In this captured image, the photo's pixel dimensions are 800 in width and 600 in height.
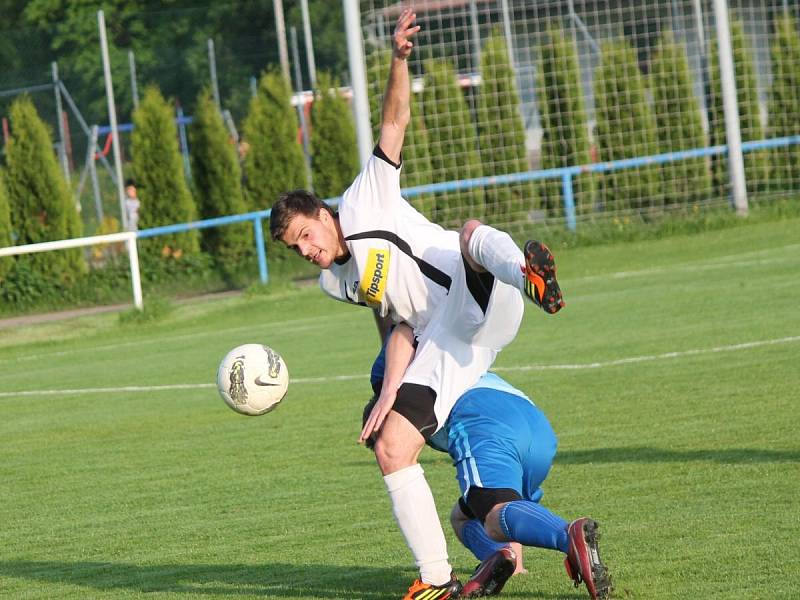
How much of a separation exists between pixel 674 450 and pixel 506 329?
2.79 metres

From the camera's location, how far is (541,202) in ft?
74.1

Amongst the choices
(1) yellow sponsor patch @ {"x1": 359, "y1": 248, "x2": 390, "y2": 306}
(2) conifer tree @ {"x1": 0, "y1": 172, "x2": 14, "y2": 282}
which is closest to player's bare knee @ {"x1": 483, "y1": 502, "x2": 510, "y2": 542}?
(1) yellow sponsor patch @ {"x1": 359, "y1": 248, "x2": 390, "y2": 306}

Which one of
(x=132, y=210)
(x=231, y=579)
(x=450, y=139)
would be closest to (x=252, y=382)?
(x=231, y=579)

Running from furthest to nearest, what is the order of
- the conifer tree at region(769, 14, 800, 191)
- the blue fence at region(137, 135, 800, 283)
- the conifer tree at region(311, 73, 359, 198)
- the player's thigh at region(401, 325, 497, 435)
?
the conifer tree at region(769, 14, 800, 191) < the conifer tree at region(311, 73, 359, 198) < the blue fence at region(137, 135, 800, 283) < the player's thigh at region(401, 325, 497, 435)

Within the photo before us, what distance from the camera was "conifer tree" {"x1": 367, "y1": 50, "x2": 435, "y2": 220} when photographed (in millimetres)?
21141

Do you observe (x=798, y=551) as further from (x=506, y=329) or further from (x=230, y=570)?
(x=230, y=570)

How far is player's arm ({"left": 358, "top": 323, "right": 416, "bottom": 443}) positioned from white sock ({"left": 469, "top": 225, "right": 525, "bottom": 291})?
61 centimetres

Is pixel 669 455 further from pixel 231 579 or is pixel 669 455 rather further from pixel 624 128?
pixel 624 128

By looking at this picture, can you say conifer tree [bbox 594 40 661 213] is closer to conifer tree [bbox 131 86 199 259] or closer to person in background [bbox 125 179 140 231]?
conifer tree [bbox 131 86 199 259]

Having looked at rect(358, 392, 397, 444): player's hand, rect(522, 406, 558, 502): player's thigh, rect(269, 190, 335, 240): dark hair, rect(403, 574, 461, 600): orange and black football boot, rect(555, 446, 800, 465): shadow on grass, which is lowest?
rect(555, 446, 800, 465): shadow on grass

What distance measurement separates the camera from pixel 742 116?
23062mm

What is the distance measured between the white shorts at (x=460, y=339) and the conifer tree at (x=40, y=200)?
16.9m

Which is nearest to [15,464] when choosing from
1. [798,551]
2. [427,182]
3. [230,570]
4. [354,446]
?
[354,446]

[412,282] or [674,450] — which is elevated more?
[412,282]
